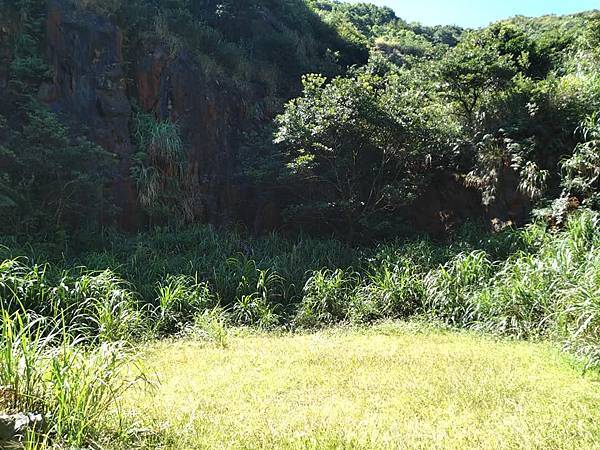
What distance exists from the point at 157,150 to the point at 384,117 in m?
4.46

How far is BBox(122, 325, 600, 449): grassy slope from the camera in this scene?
3.02 m

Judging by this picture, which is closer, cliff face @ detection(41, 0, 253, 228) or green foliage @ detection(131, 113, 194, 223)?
cliff face @ detection(41, 0, 253, 228)

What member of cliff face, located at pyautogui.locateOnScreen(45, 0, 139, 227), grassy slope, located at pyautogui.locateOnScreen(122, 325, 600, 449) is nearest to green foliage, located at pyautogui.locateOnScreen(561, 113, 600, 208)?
grassy slope, located at pyautogui.locateOnScreen(122, 325, 600, 449)

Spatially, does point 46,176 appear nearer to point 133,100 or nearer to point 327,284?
point 133,100

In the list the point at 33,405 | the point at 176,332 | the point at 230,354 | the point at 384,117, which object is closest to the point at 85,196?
the point at 176,332

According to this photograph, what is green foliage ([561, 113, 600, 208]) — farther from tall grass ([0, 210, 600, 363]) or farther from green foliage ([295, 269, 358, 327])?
green foliage ([295, 269, 358, 327])

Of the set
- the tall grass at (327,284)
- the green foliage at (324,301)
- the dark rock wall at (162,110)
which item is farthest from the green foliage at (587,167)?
the green foliage at (324,301)

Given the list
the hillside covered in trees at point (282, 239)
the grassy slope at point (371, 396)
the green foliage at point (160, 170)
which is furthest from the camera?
the green foliage at point (160, 170)

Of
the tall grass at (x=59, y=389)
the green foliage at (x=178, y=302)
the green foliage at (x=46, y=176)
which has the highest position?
the green foliage at (x=46, y=176)

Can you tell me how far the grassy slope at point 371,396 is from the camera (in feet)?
9.91

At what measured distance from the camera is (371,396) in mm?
3742

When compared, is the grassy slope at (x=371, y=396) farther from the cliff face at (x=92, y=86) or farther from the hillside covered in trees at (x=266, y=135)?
the cliff face at (x=92, y=86)

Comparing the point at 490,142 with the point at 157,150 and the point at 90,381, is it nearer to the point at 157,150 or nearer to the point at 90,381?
the point at 157,150

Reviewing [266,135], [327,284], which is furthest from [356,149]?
[327,284]
